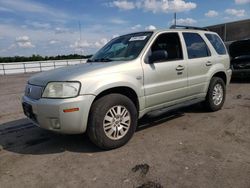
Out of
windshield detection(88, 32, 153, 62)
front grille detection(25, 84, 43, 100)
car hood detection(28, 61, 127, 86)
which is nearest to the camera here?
car hood detection(28, 61, 127, 86)

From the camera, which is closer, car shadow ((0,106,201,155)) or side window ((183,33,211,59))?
car shadow ((0,106,201,155))

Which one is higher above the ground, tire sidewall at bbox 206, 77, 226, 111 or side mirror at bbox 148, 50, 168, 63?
side mirror at bbox 148, 50, 168, 63

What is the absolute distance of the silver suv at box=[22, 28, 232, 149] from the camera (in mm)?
3555

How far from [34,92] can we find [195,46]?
334 centimetres

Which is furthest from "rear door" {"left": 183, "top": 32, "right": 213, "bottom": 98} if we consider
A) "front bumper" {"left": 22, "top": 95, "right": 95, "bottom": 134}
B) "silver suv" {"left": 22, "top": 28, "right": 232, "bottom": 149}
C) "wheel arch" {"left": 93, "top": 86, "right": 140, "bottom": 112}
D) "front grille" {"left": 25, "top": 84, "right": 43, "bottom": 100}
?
"front grille" {"left": 25, "top": 84, "right": 43, "bottom": 100}

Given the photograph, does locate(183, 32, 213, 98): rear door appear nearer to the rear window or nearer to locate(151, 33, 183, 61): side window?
locate(151, 33, 183, 61): side window

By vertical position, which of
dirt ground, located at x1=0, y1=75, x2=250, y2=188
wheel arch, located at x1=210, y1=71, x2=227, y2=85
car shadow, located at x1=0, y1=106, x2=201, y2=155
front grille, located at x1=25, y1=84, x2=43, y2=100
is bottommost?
dirt ground, located at x1=0, y1=75, x2=250, y2=188

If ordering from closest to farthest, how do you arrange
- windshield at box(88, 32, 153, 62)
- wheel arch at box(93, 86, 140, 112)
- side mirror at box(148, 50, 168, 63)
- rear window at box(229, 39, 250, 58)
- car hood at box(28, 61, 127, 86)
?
car hood at box(28, 61, 127, 86) < wheel arch at box(93, 86, 140, 112) < side mirror at box(148, 50, 168, 63) < windshield at box(88, 32, 153, 62) < rear window at box(229, 39, 250, 58)

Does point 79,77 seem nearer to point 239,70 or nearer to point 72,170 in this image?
point 72,170

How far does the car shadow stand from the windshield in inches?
44.1

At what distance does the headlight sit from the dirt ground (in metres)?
0.92

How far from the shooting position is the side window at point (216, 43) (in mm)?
5866

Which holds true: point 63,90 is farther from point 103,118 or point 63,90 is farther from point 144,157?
point 144,157

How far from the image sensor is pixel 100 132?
3713mm
